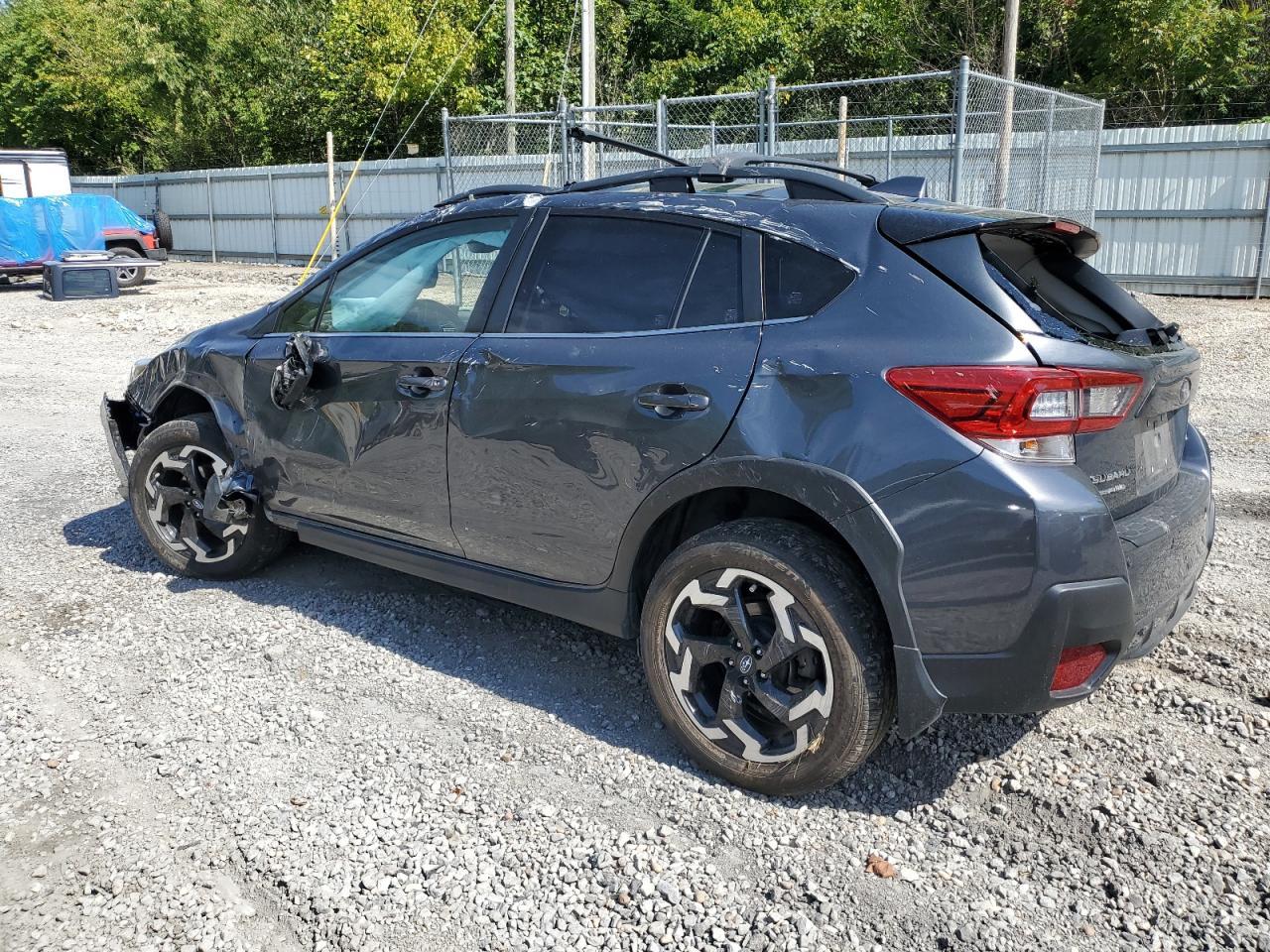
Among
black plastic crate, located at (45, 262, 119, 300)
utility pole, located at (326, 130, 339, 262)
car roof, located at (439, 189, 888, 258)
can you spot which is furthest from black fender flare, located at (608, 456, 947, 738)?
black plastic crate, located at (45, 262, 119, 300)

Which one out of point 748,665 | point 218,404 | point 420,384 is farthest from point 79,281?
point 748,665

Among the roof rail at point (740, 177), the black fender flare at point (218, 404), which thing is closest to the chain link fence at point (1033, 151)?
the roof rail at point (740, 177)

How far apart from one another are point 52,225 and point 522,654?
20.1 meters

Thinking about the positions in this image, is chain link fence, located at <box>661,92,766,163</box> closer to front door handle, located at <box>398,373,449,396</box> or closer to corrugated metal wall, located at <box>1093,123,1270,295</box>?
corrugated metal wall, located at <box>1093,123,1270,295</box>

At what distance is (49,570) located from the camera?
5.23 m

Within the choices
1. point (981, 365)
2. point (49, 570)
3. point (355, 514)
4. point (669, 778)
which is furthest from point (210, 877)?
point (49, 570)

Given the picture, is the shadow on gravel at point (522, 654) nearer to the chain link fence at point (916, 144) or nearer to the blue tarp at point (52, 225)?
the chain link fence at point (916, 144)

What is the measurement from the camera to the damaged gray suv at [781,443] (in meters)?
2.80

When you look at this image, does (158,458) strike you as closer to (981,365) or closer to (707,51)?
(981,365)

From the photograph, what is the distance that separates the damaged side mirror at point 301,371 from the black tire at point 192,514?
0.56m

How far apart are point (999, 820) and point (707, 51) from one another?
97.0 ft

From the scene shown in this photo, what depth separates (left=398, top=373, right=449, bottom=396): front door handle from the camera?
390 centimetres

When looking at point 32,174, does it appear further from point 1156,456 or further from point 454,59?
point 1156,456

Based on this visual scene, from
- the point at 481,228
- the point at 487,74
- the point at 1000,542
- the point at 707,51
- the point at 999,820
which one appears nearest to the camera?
the point at 1000,542
